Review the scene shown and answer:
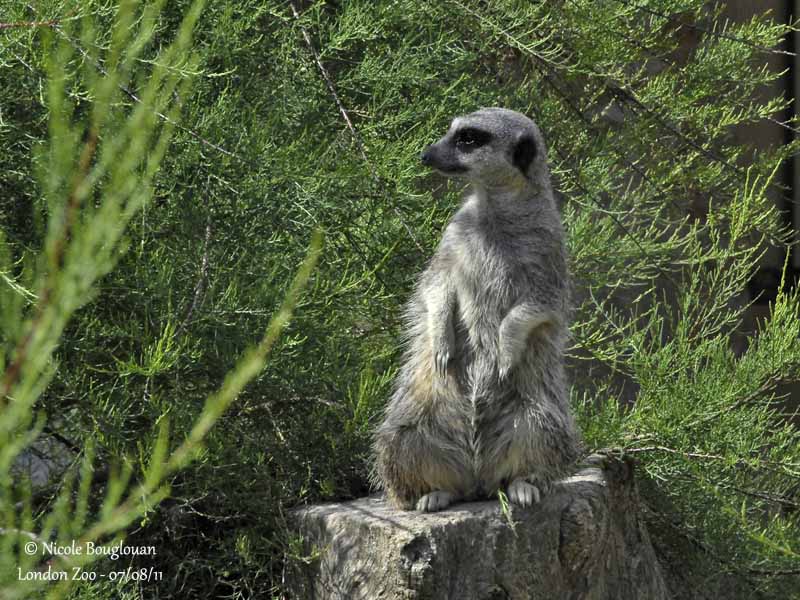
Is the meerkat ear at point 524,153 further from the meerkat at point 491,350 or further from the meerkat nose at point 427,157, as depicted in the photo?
the meerkat nose at point 427,157

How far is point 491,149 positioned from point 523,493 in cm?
80

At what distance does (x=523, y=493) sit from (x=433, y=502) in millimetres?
216

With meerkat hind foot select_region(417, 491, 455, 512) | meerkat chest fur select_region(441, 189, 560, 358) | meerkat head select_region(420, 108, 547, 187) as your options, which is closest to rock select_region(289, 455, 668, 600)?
meerkat hind foot select_region(417, 491, 455, 512)

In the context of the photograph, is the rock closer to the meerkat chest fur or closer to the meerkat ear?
the meerkat chest fur

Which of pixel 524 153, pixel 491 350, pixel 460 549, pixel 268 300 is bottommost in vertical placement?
pixel 460 549

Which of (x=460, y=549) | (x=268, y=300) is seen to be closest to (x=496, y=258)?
(x=268, y=300)

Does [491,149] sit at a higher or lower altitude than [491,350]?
higher

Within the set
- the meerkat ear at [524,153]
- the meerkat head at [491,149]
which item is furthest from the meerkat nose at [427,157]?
the meerkat ear at [524,153]

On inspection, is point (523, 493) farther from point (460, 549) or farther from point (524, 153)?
point (524, 153)

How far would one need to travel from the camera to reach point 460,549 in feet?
7.39

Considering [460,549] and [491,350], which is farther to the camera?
[491,350]

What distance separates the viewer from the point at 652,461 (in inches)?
118

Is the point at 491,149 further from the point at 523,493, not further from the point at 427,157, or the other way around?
the point at 523,493

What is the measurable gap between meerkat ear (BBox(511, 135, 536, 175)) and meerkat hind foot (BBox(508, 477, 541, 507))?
2.43 feet
